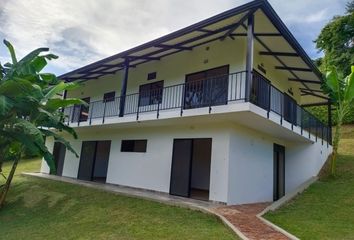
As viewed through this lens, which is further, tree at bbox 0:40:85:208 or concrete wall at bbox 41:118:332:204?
concrete wall at bbox 41:118:332:204

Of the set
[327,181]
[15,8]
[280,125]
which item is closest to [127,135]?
[280,125]

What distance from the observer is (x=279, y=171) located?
50.4ft

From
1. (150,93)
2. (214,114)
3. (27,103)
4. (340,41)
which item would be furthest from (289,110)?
(340,41)

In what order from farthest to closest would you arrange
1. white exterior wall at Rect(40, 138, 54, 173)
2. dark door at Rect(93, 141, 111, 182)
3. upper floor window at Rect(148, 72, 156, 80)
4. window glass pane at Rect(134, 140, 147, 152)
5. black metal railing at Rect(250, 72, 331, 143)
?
white exterior wall at Rect(40, 138, 54, 173), dark door at Rect(93, 141, 111, 182), upper floor window at Rect(148, 72, 156, 80), window glass pane at Rect(134, 140, 147, 152), black metal railing at Rect(250, 72, 331, 143)

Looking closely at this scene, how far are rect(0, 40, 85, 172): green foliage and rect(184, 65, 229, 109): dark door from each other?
4.85m

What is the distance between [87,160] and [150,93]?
6.36 meters

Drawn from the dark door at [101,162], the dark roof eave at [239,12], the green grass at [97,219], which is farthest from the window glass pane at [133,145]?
the dark door at [101,162]

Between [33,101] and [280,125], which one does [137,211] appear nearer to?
[33,101]

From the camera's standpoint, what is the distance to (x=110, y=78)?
1864cm

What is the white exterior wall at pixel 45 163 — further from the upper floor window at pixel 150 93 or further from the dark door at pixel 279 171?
the dark door at pixel 279 171

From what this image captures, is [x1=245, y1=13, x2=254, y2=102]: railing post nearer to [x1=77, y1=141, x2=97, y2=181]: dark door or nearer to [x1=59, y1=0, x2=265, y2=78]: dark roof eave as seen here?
[x1=59, y1=0, x2=265, y2=78]: dark roof eave

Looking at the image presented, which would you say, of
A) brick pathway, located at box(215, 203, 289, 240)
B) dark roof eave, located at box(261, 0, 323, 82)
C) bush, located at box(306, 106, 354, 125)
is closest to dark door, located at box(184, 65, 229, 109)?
dark roof eave, located at box(261, 0, 323, 82)

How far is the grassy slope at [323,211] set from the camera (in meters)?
8.00

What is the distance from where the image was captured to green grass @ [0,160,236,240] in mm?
7855
